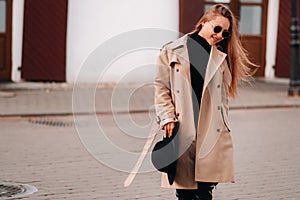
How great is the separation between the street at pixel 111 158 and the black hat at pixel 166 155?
25.0 inches

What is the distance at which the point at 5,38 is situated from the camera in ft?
49.9

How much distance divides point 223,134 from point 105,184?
2781 mm

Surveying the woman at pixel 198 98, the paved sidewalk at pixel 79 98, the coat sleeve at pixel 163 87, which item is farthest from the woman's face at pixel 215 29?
the paved sidewalk at pixel 79 98

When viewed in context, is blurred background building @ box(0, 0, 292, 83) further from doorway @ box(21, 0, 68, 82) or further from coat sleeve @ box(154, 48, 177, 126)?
coat sleeve @ box(154, 48, 177, 126)

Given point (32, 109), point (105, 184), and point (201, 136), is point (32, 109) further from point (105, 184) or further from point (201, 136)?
point (201, 136)

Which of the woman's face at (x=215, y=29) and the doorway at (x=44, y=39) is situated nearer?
the woman's face at (x=215, y=29)

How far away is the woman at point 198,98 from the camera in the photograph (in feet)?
15.4

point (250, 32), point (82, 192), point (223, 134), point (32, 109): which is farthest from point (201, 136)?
point (250, 32)

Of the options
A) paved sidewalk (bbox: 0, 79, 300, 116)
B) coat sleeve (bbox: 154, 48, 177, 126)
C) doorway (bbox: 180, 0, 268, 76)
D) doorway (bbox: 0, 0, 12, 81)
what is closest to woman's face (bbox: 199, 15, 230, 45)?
coat sleeve (bbox: 154, 48, 177, 126)

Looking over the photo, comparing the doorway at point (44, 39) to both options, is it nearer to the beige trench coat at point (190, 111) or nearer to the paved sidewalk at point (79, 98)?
the paved sidewalk at point (79, 98)

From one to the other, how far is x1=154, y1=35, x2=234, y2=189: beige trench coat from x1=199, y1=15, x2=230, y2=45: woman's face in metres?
0.06

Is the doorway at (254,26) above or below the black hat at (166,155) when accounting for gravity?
above

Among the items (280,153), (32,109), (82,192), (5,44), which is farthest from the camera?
(5,44)

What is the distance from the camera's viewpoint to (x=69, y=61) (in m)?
15.6
